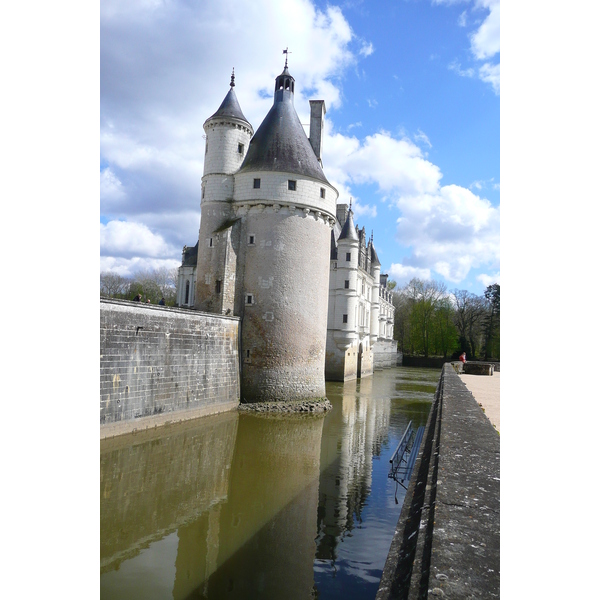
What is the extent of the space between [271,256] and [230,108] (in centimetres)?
698

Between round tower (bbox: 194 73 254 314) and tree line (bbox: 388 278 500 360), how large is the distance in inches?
1504

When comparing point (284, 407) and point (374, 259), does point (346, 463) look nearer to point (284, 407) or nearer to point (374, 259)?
point (284, 407)

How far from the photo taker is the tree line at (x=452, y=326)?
51.6 metres

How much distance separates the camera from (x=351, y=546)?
6.72 m

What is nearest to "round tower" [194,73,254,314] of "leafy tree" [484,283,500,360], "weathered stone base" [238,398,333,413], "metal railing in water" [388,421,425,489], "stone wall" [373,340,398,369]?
"weathered stone base" [238,398,333,413]

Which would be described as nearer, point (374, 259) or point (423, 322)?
point (374, 259)

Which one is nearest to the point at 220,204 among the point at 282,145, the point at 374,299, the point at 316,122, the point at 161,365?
the point at 282,145

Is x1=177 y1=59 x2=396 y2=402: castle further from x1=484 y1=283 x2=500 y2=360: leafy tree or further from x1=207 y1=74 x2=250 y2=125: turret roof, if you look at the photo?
x1=484 y1=283 x2=500 y2=360: leafy tree

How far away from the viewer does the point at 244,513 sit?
303 inches

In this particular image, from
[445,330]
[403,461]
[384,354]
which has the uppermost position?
[445,330]
